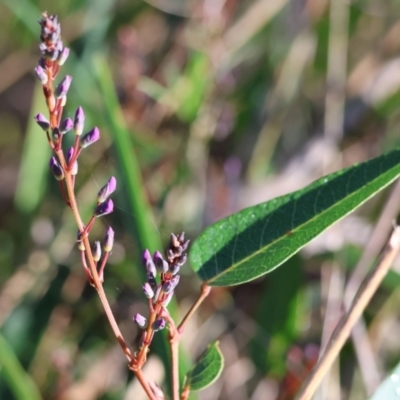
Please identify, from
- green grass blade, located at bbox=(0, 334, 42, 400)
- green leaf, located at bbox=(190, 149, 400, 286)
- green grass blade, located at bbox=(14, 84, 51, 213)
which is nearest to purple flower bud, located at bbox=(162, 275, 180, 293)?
green leaf, located at bbox=(190, 149, 400, 286)

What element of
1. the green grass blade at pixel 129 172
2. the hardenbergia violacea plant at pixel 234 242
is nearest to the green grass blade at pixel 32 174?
the green grass blade at pixel 129 172

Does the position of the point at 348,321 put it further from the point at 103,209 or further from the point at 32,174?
the point at 32,174

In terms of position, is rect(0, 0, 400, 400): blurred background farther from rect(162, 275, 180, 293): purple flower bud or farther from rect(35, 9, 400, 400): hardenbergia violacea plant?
rect(162, 275, 180, 293): purple flower bud

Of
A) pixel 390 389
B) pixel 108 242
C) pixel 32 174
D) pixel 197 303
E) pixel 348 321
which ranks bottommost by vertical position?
pixel 390 389

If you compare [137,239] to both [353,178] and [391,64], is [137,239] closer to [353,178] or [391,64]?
[353,178]

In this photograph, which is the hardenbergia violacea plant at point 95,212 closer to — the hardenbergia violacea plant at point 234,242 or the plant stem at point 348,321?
the hardenbergia violacea plant at point 234,242

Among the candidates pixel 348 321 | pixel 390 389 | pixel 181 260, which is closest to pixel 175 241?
pixel 181 260

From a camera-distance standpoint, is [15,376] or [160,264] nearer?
[160,264]
